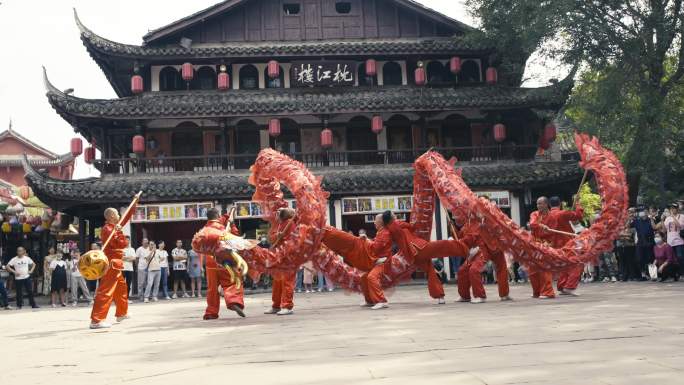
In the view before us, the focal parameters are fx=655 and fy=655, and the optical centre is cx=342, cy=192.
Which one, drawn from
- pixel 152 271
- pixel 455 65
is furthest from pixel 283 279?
pixel 455 65

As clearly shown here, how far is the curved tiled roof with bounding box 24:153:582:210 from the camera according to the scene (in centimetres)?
1970

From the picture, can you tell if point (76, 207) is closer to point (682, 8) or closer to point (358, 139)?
point (358, 139)

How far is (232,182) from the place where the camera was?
20.7 m

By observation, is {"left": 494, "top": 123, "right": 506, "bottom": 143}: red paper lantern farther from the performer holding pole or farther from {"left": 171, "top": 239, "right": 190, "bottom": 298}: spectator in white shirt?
the performer holding pole

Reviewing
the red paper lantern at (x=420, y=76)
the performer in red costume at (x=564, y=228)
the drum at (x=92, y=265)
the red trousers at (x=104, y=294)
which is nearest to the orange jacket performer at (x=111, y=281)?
the red trousers at (x=104, y=294)

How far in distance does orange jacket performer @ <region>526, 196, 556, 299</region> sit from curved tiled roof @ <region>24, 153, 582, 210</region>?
Result: 971 centimetres

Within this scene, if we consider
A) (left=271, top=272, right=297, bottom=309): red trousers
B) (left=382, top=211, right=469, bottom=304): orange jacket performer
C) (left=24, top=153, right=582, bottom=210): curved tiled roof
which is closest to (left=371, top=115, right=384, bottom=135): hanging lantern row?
(left=24, top=153, right=582, bottom=210): curved tiled roof

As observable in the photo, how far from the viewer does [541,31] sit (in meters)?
17.7

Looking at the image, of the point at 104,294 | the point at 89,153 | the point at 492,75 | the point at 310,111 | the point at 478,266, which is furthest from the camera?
the point at 492,75

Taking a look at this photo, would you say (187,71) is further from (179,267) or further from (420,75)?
(420,75)

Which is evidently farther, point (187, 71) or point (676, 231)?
point (187, 71)

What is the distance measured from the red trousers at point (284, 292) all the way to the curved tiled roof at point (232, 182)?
10276 mm

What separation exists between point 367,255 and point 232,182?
11003mm

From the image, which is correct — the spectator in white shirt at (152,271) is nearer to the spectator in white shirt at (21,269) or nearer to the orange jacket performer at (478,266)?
the spectator in white shirt at (21,269)
